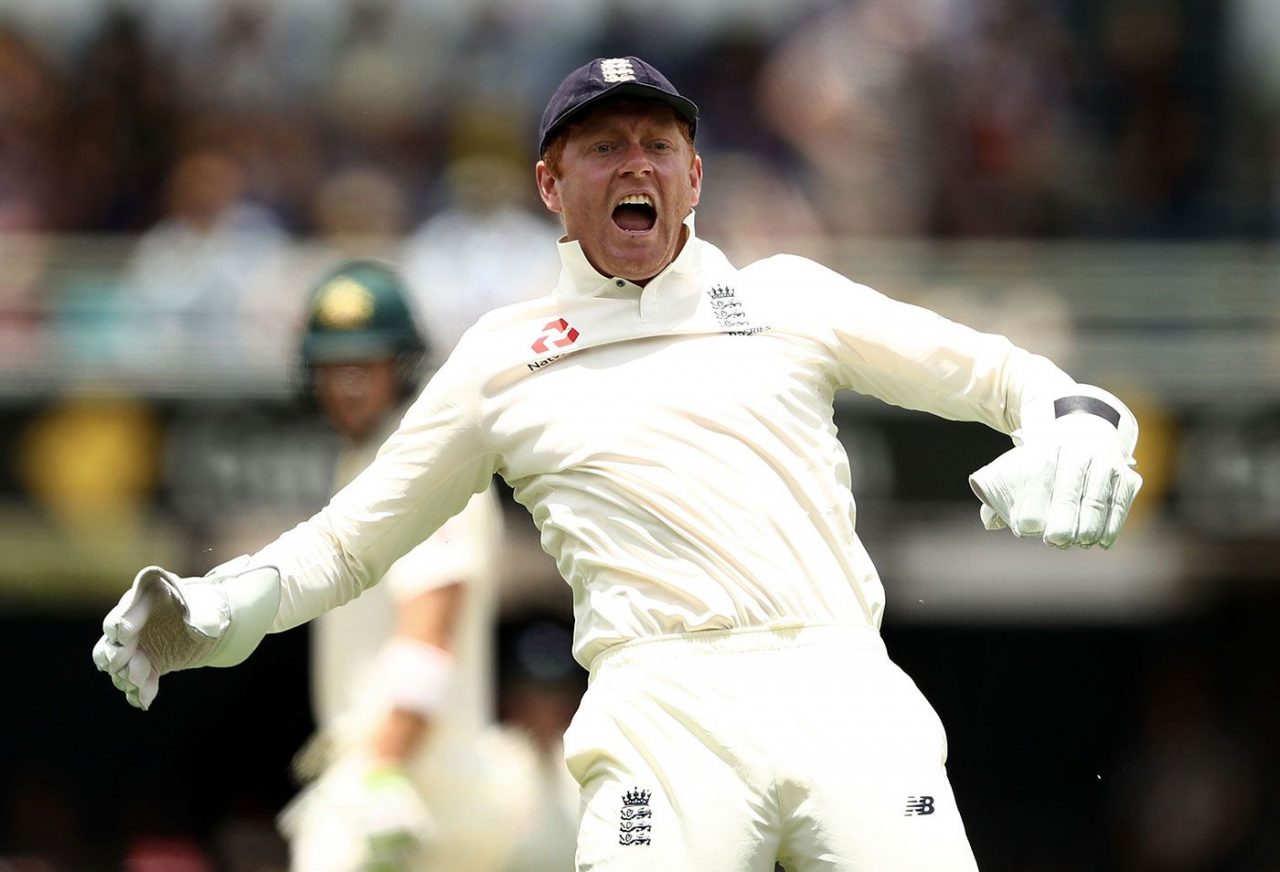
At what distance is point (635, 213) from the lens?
14.8 ft

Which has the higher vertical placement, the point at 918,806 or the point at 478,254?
the point at 478,254

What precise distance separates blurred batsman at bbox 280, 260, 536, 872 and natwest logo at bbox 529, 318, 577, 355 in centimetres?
135

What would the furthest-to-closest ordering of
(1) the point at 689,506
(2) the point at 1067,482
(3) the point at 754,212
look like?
(3) the point at 754,212 < (1) the point at 689,506 < (2) the point at 1067,482

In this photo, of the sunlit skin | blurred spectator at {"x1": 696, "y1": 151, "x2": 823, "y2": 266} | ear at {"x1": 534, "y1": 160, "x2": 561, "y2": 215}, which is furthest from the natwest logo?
blurred spectator at {"x1": 696, "y1": 151, "x2": 823, "y2": 266}

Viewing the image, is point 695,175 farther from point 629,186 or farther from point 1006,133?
point 1006,133

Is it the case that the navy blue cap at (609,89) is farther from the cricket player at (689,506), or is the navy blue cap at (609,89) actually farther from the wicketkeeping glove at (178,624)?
the wicketkeeping glove at (178,624)

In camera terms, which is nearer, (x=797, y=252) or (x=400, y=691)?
(x=400, y=691)

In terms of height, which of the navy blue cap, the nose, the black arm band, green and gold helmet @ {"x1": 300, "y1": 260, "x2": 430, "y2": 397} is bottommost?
the black arm band

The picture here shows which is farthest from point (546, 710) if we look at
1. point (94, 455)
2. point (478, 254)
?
point (94, 455)

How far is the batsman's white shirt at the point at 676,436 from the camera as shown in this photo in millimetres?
4234

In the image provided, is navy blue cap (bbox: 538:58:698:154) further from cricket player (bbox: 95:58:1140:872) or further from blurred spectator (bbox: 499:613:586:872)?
blurred spectator (bbox: 499:613:586:872)

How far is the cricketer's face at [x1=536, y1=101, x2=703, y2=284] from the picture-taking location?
445cm

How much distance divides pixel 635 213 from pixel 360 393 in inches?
72.3

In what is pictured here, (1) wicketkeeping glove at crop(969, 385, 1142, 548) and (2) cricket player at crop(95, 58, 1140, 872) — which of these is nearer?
(1) wicketkeeping glove at crop(969, 385, 1142, 548)
